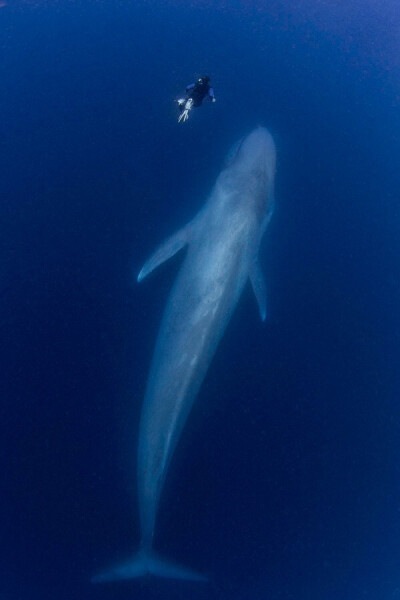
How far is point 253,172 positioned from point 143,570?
884cm

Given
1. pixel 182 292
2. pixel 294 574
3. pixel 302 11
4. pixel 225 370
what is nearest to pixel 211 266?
pixel 182 292

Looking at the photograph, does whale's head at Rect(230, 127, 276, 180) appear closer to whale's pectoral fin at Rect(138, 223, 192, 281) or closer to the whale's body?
the whale's body

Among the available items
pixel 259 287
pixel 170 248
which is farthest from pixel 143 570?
pixel 170 248

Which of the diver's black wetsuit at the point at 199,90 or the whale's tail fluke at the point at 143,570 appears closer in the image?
the whale's tail fluke at the point at 143,570

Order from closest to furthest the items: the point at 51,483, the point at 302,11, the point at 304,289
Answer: the point at 51,483, the point at 304,289, the point at 302,11

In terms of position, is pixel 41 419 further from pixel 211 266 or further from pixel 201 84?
pixel 201 84

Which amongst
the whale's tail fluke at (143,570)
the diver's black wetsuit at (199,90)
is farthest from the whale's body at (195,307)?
the diver's black wetsuit at (199,90)

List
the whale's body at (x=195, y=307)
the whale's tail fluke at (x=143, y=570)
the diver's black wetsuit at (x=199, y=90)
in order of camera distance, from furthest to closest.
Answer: the diver's black wetsuit at (x=199, y=90)
the whale's tail fluke at (x=143, y=570)
the whale's body at (x=195, y=307)

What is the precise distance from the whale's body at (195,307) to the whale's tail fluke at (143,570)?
0.02m

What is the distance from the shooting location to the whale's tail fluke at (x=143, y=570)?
24.5 feet

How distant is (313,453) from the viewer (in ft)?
31.2

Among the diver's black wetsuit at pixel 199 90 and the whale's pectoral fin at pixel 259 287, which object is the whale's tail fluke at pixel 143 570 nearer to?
the whale's pectoral fin at pixel 259 287

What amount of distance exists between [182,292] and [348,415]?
5078 mm

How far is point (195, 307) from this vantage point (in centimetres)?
806
